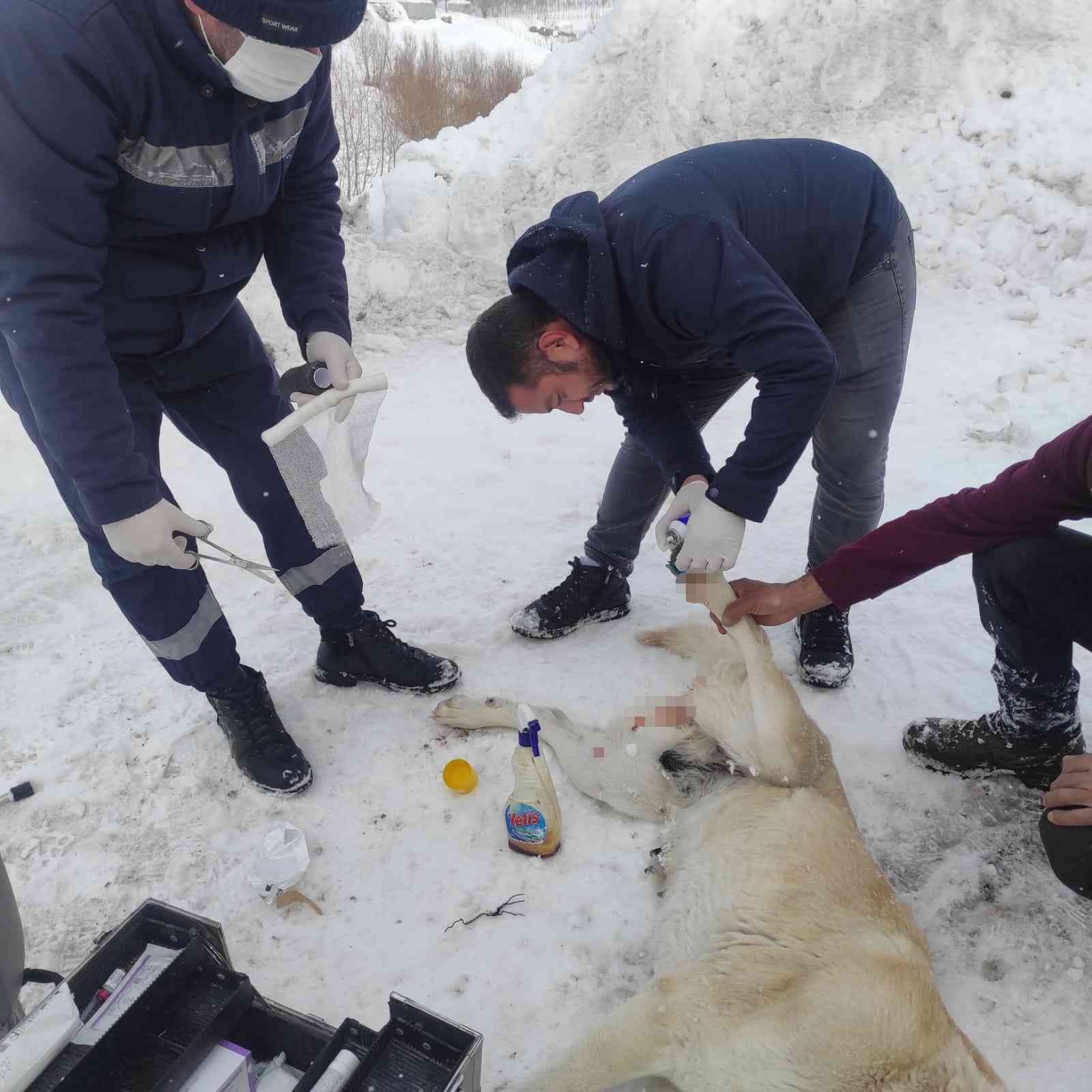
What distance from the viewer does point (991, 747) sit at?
92.4 inches

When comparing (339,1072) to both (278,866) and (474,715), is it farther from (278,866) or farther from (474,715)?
(474,715)

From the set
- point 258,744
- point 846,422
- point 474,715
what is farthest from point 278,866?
point 846,422

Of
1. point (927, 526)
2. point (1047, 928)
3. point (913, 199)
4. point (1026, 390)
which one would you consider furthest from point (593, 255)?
point (913, 199)

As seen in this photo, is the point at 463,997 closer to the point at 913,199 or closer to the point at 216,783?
the point at 216,783

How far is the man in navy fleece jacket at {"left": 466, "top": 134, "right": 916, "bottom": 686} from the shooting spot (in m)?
1.90

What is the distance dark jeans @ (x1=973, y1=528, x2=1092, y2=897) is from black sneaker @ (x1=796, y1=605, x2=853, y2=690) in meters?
0.56

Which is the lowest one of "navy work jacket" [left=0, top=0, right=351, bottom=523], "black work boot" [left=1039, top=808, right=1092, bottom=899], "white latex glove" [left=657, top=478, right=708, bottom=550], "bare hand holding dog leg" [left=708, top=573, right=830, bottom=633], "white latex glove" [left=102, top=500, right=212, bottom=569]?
"black work boot" [left=1039, top=808, right=1092, bottom=899]

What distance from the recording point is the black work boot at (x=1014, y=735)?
7.21 feet

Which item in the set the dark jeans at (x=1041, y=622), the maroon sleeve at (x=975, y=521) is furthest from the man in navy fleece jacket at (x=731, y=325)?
the dark jeans at (x=1041, y=622)

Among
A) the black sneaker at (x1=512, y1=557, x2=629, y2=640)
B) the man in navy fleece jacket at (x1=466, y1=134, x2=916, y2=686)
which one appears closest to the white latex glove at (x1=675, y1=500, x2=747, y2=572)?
the man in navy fleece jacket at (x1=466, y1=134, x2=916, y2=686)

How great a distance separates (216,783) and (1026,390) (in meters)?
4.82

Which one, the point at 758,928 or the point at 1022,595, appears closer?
the point at 758,928

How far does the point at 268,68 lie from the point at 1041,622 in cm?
233

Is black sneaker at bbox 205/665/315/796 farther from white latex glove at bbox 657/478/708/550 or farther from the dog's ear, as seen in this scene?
white latex glove at bbox 657/478/708/550
